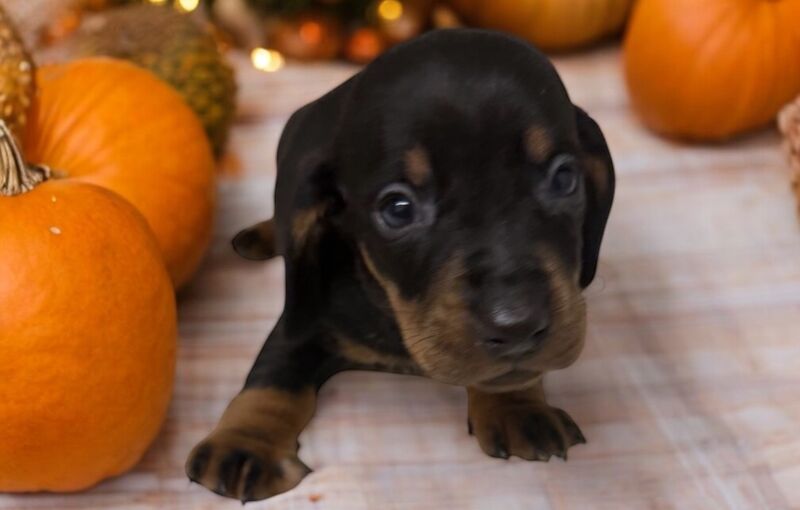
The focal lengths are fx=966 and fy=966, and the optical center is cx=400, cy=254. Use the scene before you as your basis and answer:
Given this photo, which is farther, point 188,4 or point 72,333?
point 188,4

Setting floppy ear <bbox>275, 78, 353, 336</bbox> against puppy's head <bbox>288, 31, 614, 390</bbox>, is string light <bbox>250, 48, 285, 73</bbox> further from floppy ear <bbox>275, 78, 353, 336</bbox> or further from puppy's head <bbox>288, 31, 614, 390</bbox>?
puppy's head <bbox>288, 31, 614, 390</bbox>

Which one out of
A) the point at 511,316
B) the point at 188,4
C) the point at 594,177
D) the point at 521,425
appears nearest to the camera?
the point at 511,316

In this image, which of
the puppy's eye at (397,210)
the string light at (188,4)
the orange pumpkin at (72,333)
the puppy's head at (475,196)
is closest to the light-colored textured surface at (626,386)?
the orange pumpkin at (72,333)

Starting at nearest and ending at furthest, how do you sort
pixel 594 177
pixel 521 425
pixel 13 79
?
pixel 594 177, pixel 521 425, pixel 13 79

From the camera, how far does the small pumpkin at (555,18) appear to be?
2488mm

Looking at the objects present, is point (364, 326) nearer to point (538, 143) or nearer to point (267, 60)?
point (538, 143)

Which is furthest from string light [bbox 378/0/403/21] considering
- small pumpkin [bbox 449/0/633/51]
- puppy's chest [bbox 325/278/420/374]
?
puppy's chest [bbox 325/278/420/374]

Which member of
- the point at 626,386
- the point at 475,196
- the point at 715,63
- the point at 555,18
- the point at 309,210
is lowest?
the point at 626,386

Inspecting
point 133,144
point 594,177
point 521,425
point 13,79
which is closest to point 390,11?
point 133,144

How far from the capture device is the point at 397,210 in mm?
1276

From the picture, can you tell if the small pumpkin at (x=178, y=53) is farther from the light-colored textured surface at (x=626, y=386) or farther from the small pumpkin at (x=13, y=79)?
the small pumpkin at (x=13, y=79)

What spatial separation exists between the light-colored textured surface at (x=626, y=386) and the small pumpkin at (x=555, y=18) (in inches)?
19.6

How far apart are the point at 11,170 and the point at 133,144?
369 millimetres

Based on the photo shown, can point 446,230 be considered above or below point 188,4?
above
